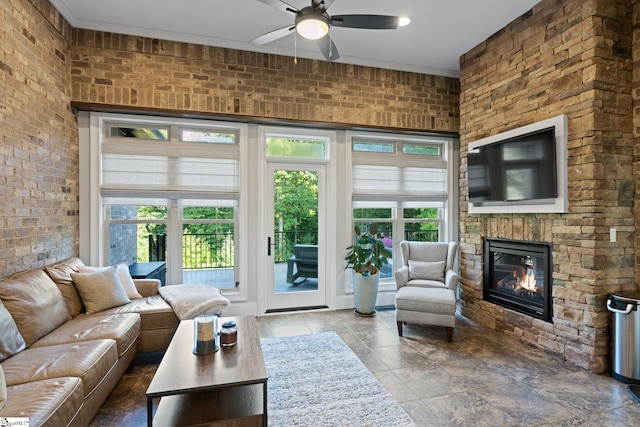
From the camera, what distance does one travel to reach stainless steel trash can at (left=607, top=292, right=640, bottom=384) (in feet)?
8.89

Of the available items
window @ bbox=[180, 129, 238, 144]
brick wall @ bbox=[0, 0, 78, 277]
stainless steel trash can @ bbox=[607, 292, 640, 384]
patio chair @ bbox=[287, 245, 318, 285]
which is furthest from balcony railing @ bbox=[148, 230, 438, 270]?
stainless steel trash can @ bbox=[607, 292, 640, 384]

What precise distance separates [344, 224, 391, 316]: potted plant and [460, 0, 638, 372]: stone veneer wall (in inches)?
69.8

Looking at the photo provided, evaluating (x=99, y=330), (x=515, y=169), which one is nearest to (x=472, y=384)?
(x=515, y=169)

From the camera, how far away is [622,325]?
2799 mm

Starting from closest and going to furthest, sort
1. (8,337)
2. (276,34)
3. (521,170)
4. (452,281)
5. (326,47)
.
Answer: (8,337) → (276,34) → (326,47) → (521,170) → (452,281)

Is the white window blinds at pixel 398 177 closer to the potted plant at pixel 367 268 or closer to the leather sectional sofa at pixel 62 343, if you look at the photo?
the potted plant at pixel 367 268

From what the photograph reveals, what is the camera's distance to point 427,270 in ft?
14.4

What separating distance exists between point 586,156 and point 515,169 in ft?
2.16

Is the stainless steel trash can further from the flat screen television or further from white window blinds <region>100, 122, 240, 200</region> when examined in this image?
white window blinds <region>100, 122, 240, 200</region>

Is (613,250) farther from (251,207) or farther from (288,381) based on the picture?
(251,207)

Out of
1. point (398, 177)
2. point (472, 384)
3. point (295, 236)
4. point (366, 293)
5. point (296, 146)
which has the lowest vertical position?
point (472, 384)

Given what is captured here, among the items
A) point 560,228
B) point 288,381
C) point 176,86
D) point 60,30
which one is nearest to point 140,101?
point 176,86

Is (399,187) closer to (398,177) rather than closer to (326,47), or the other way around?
(398,177)

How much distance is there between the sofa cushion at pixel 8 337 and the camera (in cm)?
213
